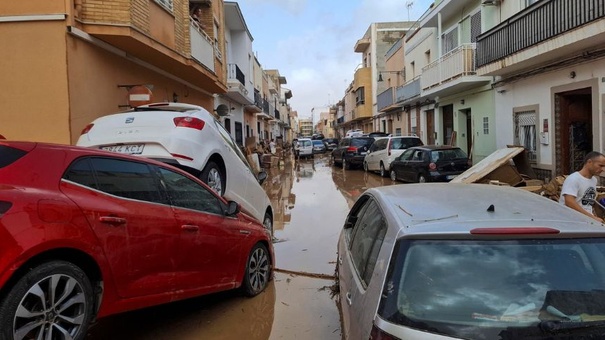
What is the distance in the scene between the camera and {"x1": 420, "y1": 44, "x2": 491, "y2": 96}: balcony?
1628 centimetres

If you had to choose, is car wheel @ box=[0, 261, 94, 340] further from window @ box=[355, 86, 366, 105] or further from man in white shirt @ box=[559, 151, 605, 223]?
window @ box=[355, 86, 366, 105]

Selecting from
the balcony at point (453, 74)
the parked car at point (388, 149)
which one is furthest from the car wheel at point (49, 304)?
the balcony at point (453, 74)

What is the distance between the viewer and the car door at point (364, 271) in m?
2.28

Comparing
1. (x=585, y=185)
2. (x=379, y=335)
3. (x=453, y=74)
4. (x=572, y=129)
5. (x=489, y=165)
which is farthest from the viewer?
(x=453, y=74)

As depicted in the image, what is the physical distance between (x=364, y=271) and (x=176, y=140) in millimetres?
3378

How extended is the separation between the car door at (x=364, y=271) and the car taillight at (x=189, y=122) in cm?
277

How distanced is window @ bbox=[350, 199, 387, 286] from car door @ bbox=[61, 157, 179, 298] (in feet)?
4.88

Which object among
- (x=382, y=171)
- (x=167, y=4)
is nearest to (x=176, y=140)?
Answer: (x=167, y=4)

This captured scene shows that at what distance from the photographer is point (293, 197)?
44.2 feet

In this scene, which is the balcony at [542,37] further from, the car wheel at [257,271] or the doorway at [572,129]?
the car wheel at [257,271]

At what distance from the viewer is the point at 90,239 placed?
9.68 feet

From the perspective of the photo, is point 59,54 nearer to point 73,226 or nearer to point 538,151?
point 73,226

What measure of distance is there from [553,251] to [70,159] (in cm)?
300

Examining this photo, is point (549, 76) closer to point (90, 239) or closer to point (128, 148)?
point (128, 148)
